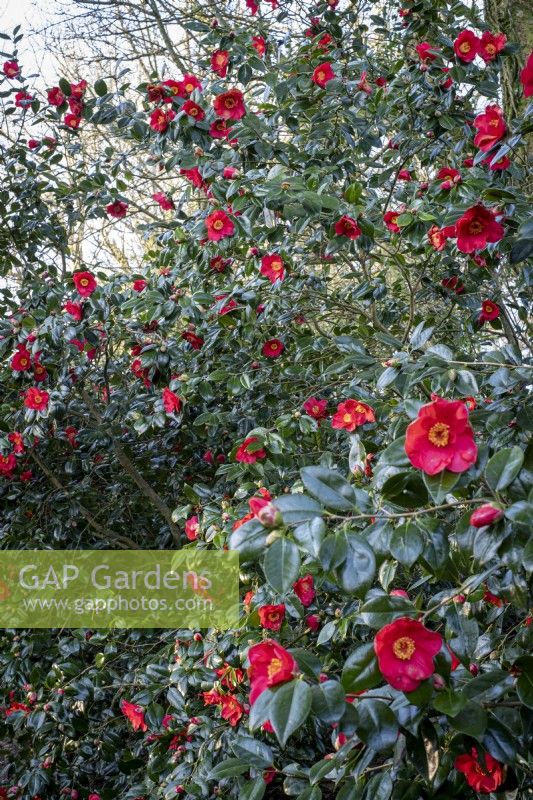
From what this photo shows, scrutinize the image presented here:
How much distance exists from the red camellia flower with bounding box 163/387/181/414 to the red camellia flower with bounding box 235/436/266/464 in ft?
1.11

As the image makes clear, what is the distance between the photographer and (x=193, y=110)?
6.18ft

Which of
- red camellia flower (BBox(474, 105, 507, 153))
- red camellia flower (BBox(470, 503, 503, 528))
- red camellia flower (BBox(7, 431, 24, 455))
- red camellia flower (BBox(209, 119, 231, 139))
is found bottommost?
red camellia flower (BBox(7, 431, 24, 455))

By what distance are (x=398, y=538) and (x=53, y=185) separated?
7.30ft

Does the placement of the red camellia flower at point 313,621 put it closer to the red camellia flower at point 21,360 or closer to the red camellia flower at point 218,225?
the red camellia flower at point 218,225

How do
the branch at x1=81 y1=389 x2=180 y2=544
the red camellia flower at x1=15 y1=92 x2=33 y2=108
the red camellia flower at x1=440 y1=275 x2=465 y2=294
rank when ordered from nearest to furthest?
the red camellia flower at x1=440 y1=275 x2=465 y2=294, the red camellia flower at x1=15 y1=92 x2=33 y2=108, the branch at x1=81 y1=389 x2=180 y2=544

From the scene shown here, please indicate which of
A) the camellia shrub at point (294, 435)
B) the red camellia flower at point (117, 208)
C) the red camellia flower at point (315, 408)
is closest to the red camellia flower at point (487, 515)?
the camellia shrub at point (294, 435)

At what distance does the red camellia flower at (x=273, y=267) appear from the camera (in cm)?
192

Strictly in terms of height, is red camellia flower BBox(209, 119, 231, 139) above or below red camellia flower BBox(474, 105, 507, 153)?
above

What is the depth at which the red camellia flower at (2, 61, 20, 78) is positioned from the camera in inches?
98.9

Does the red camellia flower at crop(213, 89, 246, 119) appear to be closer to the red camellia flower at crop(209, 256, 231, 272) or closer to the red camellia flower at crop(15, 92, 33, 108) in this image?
the red camellia flower at crop(209, 256, 231, 272)

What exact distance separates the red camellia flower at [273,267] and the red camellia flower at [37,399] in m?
0.76

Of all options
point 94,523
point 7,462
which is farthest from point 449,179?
point 94,523

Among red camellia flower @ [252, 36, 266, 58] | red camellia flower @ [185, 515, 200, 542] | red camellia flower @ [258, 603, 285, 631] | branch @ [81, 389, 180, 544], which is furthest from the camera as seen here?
branch @ [81, 389, 180, 544]

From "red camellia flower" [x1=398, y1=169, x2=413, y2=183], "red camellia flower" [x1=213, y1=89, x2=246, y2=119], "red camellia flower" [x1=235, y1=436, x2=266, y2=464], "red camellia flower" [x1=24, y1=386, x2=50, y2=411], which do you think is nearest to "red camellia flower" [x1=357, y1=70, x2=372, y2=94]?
"red camellia flower" [x1=398, y1=169, x2=413, y2=183]
